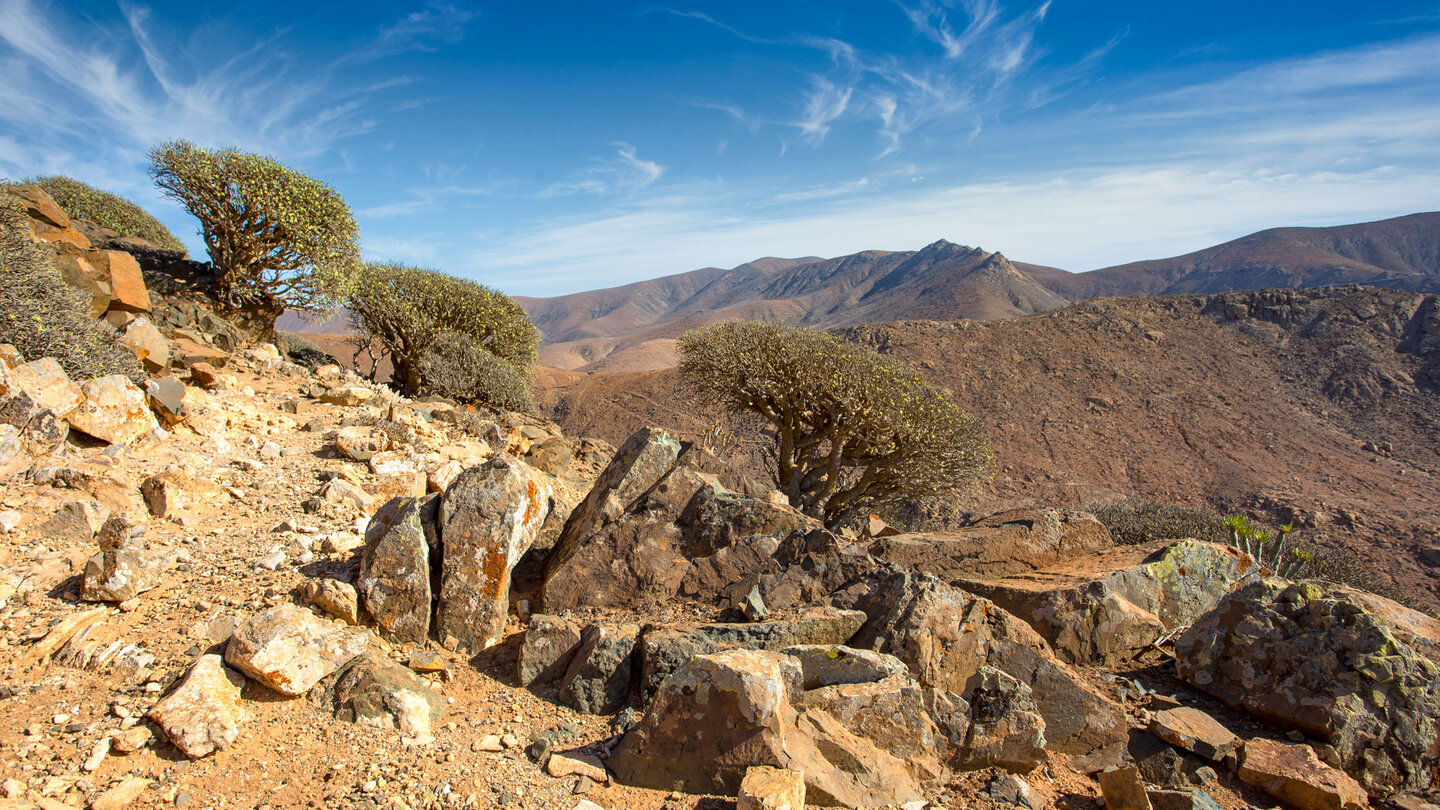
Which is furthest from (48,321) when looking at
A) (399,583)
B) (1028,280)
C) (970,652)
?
(1028,280)

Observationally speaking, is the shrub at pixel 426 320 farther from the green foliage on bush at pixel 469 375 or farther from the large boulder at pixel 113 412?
the large boulder at pixel 113 412

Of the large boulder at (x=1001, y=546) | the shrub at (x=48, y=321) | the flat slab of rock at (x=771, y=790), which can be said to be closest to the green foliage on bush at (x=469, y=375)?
the shrub at (x=48, y=321)

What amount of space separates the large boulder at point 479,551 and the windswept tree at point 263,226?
1046 centimetres

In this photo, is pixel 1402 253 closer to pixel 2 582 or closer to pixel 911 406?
pixel 911 406

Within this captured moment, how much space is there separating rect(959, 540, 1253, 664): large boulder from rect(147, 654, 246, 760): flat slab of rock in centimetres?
488

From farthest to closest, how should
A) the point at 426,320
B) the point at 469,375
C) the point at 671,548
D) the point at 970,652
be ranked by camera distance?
1. the point at 426,320
2. the point at 469,375
3. the point at 671,548
4. the point at 970,652

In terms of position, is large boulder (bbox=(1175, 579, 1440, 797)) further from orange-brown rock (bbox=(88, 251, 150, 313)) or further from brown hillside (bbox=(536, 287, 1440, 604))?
brown hillside (bbox=(536, 287, 1440, 604))

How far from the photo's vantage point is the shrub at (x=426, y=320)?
44.6 ft

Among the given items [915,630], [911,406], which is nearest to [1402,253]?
[911,406]

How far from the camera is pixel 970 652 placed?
13.2 ft

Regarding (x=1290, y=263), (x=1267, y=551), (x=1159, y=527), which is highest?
(x=1290, y=263)

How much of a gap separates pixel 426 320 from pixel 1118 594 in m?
13.2

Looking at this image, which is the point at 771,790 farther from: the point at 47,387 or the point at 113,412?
the point at 47,387

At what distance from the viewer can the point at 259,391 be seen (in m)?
8.78
